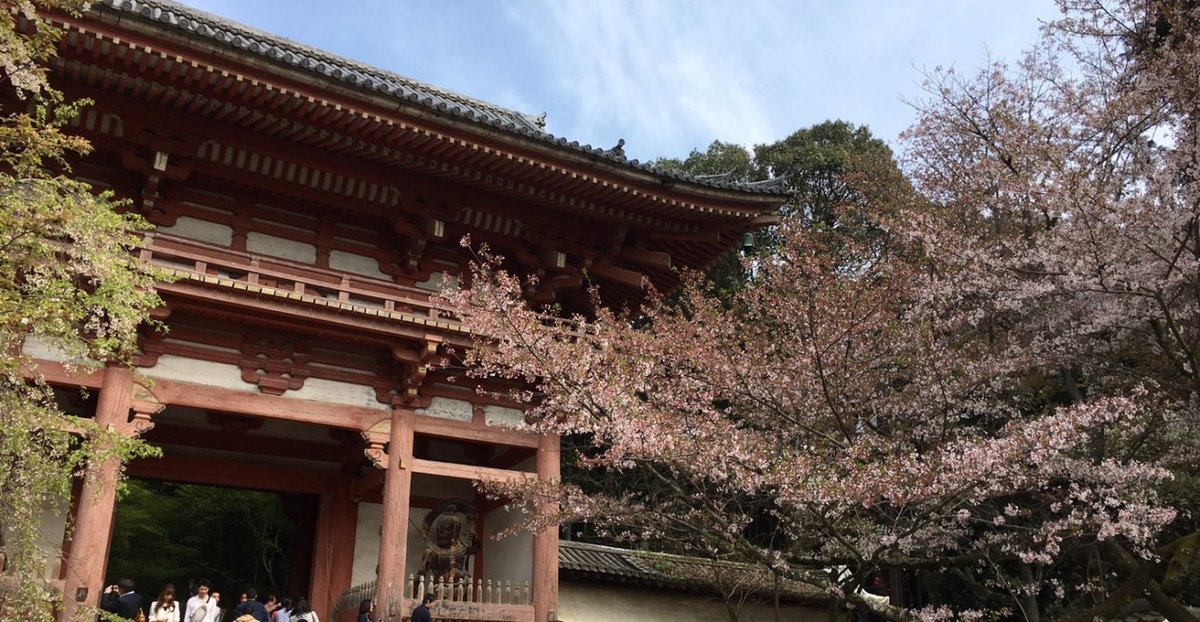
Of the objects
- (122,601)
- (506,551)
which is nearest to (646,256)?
(506,551)

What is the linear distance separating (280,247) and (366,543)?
3.83m

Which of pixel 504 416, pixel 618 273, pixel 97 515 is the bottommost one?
pixel 97 515

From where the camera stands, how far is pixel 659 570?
13.6 meters

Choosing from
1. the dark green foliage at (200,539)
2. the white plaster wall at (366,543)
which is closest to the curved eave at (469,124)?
the white plaster wall at (366,543)

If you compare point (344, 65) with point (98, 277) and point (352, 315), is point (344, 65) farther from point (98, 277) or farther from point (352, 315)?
point (98, 277)

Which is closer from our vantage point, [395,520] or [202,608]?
[202,608]

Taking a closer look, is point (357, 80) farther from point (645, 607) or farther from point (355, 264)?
point (645, 607)

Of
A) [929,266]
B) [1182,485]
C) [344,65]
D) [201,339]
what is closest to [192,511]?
[344,65]

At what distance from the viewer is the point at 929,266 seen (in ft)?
40.6

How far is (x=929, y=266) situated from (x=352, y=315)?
7909 mm

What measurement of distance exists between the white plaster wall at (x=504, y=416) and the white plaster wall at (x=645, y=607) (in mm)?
3213

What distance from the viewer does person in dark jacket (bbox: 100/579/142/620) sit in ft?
27.2

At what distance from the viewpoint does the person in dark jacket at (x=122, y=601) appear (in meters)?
8.30

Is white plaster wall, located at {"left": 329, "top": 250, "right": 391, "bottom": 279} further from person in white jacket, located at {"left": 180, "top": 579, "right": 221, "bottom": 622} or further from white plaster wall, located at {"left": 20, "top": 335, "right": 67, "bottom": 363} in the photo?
person in white jacket, located at {"left": 180, "top": 579, "right": 221, "bottom": 622}
